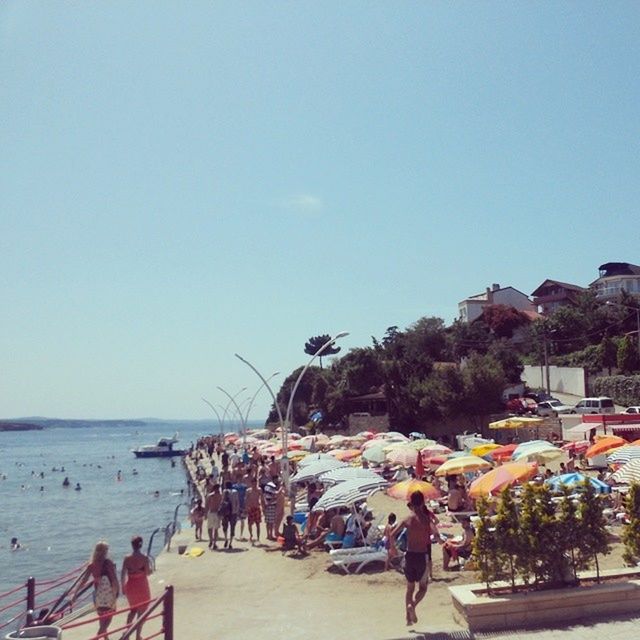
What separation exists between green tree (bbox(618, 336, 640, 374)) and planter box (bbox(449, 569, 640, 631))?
143 ft

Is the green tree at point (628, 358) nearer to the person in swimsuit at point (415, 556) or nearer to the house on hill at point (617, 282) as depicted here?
the house on hill at point (617, 282)

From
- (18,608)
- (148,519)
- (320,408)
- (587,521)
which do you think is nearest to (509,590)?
(587,521)

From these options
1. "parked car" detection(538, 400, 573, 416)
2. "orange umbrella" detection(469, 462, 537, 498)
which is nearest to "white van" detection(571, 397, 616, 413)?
"parked car" detection(538, 400, 573, 416)

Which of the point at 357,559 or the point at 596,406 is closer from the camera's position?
the point at 357,559

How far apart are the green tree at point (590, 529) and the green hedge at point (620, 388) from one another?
3866 centimetres

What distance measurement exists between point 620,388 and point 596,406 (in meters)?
5.68

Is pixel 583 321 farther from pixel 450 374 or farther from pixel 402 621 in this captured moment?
pixel 402 621

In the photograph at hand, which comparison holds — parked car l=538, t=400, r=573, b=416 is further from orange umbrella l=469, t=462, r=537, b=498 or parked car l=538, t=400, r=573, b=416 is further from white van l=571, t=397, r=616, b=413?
orange umbrella l=469, t=462, r=537, b=498

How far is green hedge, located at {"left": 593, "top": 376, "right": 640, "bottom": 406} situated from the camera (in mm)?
44156

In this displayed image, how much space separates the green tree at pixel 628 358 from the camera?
47.8 meters

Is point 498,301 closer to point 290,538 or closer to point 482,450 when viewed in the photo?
point 482,450

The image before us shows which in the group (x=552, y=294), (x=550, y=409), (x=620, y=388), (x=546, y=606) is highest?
(x=552, y=294)

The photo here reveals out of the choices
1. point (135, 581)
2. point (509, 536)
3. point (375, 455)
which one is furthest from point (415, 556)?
point (375, 455)

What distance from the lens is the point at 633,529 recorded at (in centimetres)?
872
